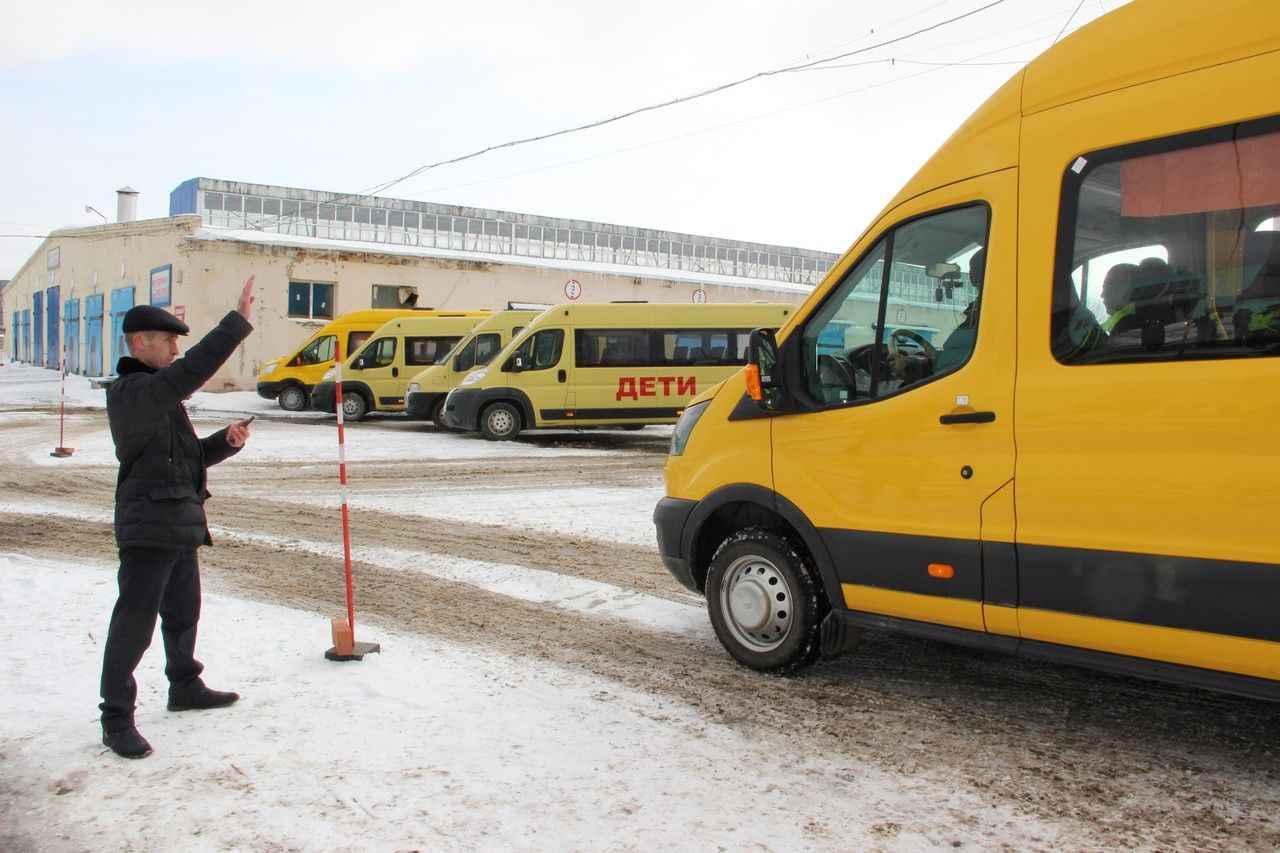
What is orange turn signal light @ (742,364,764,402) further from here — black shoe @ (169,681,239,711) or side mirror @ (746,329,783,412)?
black shoe @ (169,681,239,711)

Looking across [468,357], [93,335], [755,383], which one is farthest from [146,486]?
[93,335]

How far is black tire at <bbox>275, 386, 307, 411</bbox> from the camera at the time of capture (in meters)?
24.5

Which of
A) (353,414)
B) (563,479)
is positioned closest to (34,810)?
(563,479)

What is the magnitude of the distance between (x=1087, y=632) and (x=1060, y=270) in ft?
4.33

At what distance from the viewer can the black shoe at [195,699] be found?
4.32 metres

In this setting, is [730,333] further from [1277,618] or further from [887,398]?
[1277,618]

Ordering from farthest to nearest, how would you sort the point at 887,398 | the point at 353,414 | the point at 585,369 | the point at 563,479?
the point at 353,414 < the point at 585,369 < the point at 563,479 < the point at 887,398

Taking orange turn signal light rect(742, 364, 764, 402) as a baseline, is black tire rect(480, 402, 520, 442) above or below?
below

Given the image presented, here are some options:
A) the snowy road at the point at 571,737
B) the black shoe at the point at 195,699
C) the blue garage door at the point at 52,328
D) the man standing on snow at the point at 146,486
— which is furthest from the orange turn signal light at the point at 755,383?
the blue garage door at the point at 52,328

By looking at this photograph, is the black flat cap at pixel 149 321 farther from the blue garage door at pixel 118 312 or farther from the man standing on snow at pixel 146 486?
the blue garage door at pixel 118 312

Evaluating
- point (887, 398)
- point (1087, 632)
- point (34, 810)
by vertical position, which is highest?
point (887, 398)

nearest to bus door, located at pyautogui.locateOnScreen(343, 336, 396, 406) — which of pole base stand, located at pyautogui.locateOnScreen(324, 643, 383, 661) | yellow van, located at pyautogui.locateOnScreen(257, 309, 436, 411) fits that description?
yellow van, located at pyautogui.locateOnScreen(257, 309, 436, 411)

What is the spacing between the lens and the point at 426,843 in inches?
124

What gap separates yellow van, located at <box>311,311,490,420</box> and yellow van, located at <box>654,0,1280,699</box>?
1802 cm
